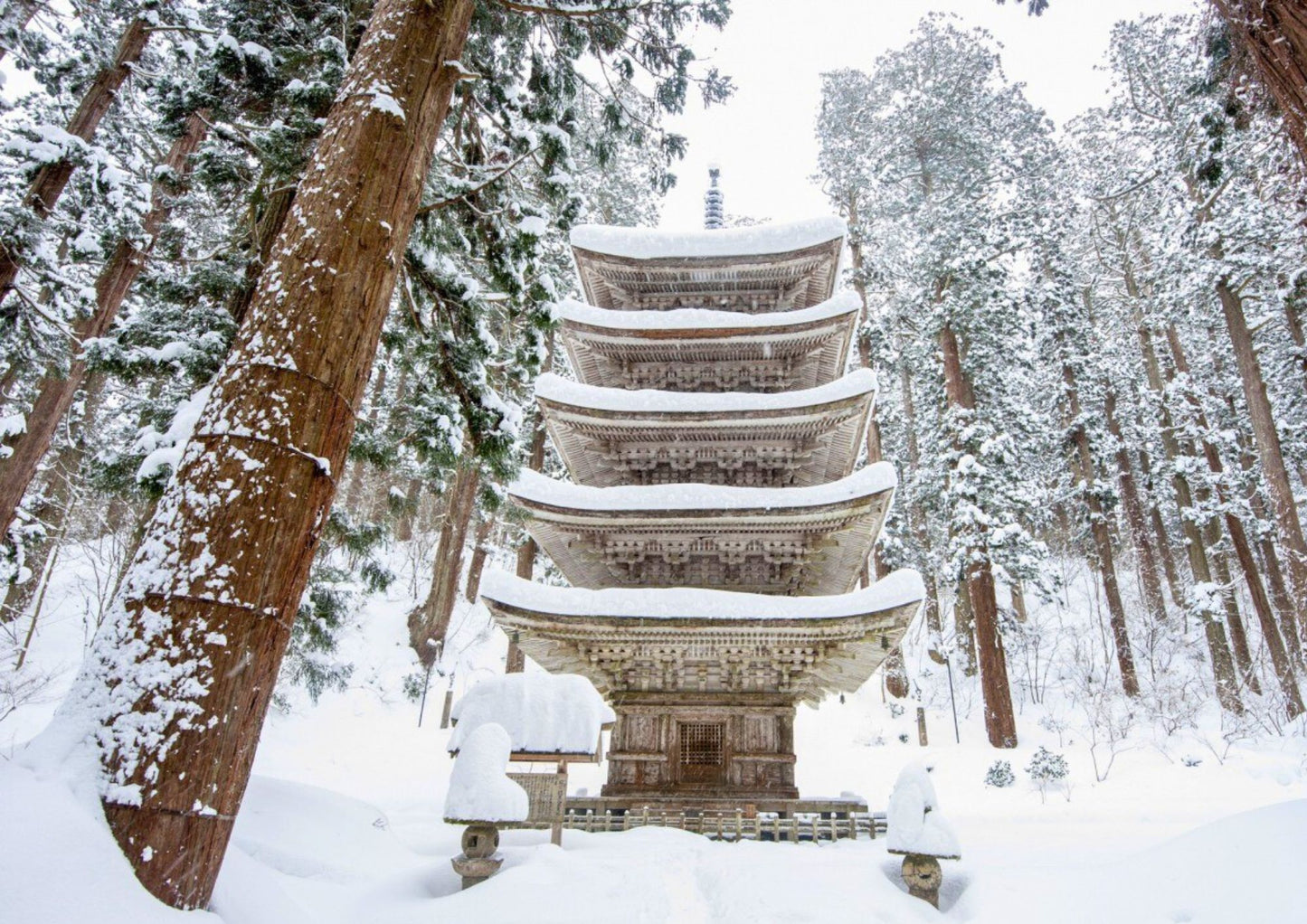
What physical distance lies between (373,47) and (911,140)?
69.2 ft

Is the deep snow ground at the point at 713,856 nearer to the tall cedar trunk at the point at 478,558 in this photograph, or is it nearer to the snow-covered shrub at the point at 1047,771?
the snow-covered shrub at the point at 1047,771

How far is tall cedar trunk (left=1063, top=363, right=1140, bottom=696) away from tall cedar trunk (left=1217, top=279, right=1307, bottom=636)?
497cm

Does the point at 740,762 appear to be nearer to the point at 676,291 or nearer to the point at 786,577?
the point at 786,577

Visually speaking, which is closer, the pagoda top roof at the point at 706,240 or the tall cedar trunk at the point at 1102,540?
the pagoda top roof at the point at 706,240

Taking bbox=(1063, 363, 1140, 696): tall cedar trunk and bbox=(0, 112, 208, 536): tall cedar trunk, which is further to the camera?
bbox=(1063, 363, 1140, 696): tall cedar trunk

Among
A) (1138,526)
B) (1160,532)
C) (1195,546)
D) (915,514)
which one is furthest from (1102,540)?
(915,514)

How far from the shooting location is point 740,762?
9.18m

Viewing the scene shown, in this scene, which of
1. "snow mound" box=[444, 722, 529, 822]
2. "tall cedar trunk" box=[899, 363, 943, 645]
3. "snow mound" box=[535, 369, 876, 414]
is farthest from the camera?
"tall cedar trunk" box=[899, 363, 943, 645]

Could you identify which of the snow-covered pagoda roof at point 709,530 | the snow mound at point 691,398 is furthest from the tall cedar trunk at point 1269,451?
the snow mound at point 691,398

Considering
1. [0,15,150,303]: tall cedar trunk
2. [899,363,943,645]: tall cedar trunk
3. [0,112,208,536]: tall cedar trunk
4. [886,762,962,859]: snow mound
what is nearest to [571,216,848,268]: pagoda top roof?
[0,112,208,536]: tall cedar trunk

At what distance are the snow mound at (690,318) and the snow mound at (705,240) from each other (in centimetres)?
123

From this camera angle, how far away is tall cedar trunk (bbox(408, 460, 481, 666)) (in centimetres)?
1964

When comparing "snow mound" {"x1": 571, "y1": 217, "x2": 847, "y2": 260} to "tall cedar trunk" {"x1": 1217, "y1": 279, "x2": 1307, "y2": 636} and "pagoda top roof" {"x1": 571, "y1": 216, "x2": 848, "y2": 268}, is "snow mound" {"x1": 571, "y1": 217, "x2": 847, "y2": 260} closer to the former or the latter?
"pagoda top roof" {"x1": 571, "y1": 216, "x2": 848, "y2": 268}

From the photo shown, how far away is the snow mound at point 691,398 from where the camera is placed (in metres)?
9.37
